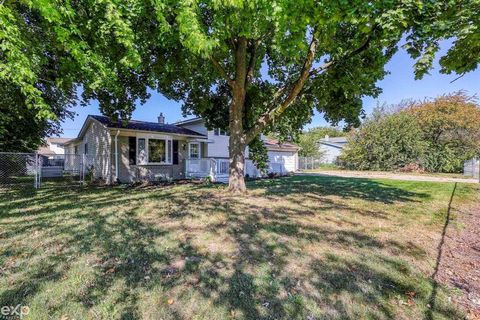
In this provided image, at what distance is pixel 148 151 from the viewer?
15.1 metres

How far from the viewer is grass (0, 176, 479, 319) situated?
2.73 metres

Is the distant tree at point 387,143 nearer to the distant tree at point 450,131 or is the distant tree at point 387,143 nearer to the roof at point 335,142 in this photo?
the distant tree at point 450,131

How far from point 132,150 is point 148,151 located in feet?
2.92

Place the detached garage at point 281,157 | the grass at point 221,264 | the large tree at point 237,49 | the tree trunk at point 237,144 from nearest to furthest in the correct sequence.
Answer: the grass at point 221,264
the large tree at point 237,49
the tree trunk at point 237,144
the detached garage at point 281,157

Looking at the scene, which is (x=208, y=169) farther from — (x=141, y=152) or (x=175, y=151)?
(x=141, y=152)

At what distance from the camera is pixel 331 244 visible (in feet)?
14.4

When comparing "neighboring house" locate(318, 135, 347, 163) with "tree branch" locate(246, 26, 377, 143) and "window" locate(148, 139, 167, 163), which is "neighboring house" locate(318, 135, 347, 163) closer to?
"window" locate(148, 139, 167, 163)

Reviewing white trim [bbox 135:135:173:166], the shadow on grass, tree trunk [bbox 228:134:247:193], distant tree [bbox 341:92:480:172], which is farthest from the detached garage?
tree trunk [bbox 228:134:247:193]

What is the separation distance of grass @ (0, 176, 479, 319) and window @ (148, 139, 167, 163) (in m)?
8.82

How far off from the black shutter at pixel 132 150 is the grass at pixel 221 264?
7.98 meters

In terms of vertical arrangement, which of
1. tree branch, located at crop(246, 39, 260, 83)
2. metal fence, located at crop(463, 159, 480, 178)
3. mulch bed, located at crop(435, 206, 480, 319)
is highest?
tree branch, located at crop(246, 39, 260, 83)

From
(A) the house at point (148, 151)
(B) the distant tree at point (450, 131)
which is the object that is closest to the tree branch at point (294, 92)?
(A) the house at point (148, 151)

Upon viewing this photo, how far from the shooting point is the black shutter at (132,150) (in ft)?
47.3

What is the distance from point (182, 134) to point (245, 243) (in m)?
12.6
